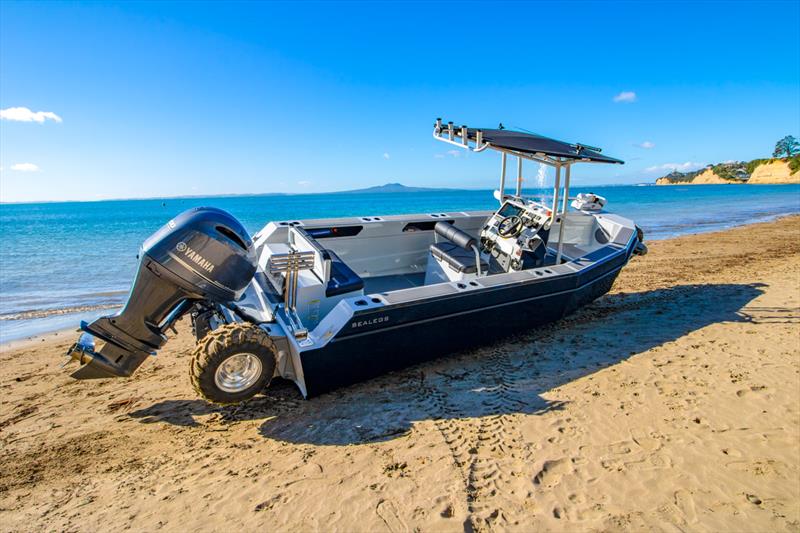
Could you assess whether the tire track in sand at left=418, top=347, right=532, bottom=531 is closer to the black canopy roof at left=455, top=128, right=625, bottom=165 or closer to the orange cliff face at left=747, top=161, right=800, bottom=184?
the black canopy roof at left=455, top=128, right=625, bottom=165

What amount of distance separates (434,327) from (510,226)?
2.21 m

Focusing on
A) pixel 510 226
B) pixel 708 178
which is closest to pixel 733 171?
pixel 708 178

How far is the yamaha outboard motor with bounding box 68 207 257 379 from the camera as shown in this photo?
2.97m

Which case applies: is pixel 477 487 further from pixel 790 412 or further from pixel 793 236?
pixel 793 236

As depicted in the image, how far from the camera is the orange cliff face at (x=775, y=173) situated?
259 feet

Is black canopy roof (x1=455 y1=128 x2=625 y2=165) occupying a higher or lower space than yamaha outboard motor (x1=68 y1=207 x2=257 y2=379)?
higher

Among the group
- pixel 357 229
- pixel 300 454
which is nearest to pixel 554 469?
pixel 300 454

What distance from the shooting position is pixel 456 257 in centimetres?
523

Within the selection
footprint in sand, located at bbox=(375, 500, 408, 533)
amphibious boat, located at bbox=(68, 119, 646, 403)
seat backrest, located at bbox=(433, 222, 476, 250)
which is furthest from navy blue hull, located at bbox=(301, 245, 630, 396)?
seat backrest, located at bbox=(433, 222, 476, 250)

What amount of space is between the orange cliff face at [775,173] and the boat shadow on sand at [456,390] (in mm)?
102794

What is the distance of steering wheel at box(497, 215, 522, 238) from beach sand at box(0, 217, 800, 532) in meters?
1.36

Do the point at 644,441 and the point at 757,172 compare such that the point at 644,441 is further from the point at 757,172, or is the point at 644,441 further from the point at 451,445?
the point at 757,172

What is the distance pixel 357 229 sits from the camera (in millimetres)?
5641

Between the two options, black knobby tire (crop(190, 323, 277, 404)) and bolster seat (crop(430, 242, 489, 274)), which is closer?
black knobby tire (crop(190, 323, 277, 404))
